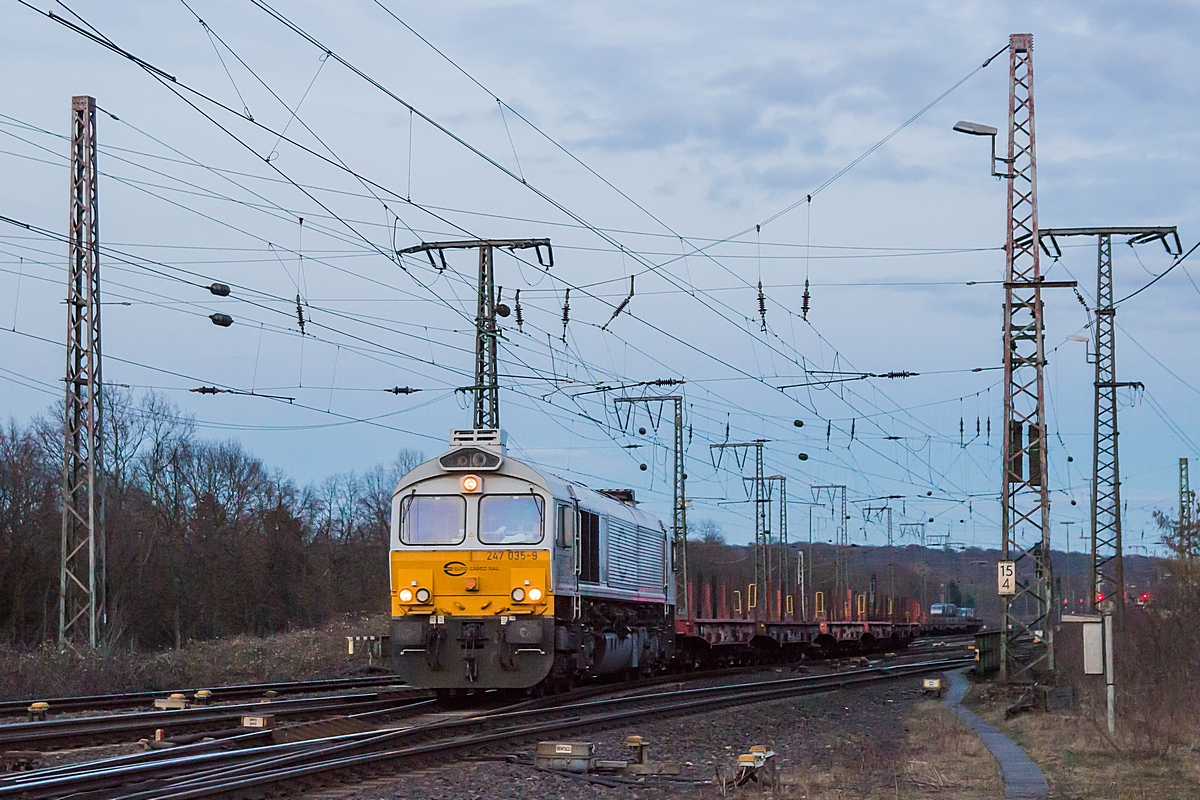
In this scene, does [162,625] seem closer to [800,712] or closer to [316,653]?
[316,653]

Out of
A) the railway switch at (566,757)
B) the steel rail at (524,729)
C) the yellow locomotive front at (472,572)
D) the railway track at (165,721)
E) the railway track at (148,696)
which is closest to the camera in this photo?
the steel rail at (524,729)

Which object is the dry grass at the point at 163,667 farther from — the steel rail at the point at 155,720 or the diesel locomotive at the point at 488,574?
the diesel locomotive at the point at 488,574

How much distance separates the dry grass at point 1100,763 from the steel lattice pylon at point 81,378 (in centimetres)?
1646

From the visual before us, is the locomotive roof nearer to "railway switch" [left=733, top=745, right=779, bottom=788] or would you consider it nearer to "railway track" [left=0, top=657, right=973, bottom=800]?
"railway track" [left=0, top=657, right=973, bottom=800]

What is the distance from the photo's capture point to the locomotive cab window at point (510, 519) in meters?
20.7

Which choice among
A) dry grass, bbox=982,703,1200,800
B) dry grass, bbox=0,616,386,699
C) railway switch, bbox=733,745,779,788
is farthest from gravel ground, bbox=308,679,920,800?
dry grass, bbox=0,616,386,699

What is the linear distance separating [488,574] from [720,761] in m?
6.60

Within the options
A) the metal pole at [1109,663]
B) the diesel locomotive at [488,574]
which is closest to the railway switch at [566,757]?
the diesel locomotive at [488,574]

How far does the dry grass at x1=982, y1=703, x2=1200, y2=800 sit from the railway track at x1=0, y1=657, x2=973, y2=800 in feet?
18.2

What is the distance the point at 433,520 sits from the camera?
830 inches

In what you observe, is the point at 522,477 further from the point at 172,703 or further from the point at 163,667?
the point at 163,667

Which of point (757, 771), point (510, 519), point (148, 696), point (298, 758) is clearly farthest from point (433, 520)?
point (757, 771)

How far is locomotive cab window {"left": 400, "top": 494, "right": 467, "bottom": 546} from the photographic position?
68.6 ft

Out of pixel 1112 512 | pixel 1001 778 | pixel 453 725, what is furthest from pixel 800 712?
pixel 1112 512
